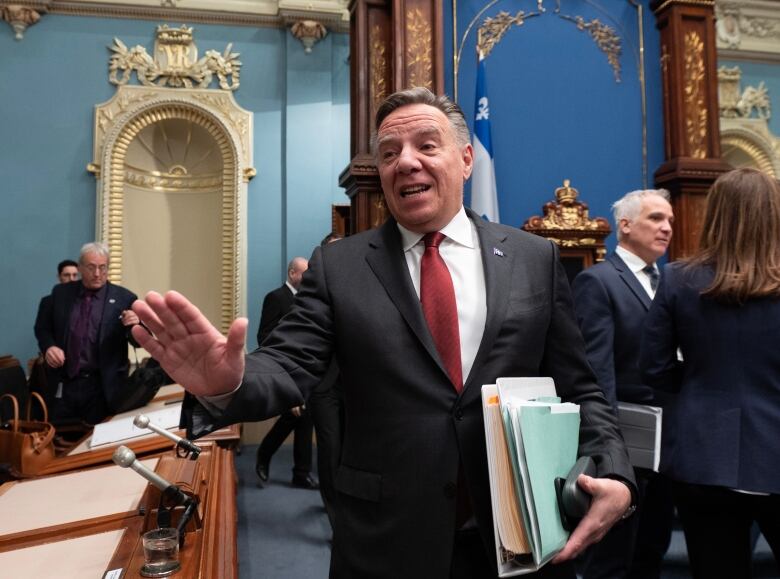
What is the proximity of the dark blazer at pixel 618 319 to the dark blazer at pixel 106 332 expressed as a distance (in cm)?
273

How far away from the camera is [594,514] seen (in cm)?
113

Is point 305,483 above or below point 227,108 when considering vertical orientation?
below

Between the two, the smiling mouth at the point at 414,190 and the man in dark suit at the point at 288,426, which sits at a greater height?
the smiling mouth at the point at 414,190

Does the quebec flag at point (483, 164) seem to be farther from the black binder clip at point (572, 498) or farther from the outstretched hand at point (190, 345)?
the outstretched hand at point (190, 345)

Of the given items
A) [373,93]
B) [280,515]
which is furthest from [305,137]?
[280,515]

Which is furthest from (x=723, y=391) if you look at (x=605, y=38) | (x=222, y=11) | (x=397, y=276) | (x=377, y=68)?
(x=222, y=11)

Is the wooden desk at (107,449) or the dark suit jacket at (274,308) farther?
the dark suit jacket at (274,308)

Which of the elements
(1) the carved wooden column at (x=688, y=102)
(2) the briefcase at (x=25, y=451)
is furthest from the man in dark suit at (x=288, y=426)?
(1) the carved wooden column at (x=688, y=102)

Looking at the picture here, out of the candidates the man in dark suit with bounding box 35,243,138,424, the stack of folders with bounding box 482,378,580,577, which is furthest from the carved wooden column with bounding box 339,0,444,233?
the stack of folders with bounding box 482,378,580,577

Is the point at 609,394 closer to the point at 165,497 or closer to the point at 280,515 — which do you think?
the point at 165,497

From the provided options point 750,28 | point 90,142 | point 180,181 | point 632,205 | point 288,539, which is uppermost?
point 750,28

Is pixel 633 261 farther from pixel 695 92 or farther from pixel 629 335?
pixel 695 92

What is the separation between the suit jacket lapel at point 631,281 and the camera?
8.23 ft

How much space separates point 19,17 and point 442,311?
21.1 feet
